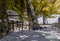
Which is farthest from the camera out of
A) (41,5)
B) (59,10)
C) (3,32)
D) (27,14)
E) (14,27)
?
(59,10)

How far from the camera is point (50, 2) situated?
539 inches

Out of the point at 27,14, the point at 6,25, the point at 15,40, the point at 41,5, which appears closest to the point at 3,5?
the point at 27,14

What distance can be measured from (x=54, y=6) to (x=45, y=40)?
926 cm

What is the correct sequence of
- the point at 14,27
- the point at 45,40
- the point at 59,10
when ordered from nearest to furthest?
the point at 45,40 < the point at 14,27 < the point at 59,10

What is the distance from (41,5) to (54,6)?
133 centimetres

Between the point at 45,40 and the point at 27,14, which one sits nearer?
the point at 45,40

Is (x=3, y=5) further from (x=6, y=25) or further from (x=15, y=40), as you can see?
(x=15, y=40)

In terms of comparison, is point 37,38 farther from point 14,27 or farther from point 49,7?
point 49,7

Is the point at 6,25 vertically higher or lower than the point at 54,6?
lower

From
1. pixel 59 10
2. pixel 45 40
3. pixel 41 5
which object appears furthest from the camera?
pixel 59 10

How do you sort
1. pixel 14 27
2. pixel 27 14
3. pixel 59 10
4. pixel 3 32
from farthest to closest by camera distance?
1. pixel 59 10
2. pixel 27 14
3. pixel 14 27
4. pixel 3 32

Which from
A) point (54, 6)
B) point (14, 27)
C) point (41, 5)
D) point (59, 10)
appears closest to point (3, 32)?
point (14, 27)

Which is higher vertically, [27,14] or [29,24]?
[27,14]

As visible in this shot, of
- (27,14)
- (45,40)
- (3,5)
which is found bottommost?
(45,40)
